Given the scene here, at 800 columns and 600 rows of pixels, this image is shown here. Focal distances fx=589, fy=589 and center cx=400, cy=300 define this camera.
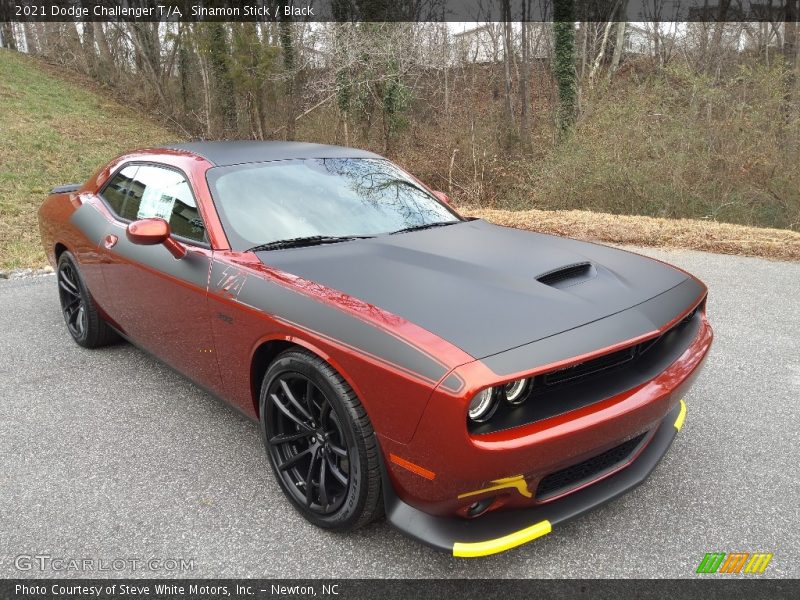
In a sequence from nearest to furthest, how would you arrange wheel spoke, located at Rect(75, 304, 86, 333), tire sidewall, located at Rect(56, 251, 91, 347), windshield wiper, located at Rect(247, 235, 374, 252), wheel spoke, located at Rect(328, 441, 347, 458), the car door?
wheel spoke, located at Rect(328, 441, 347, 458) < windshield wiper, located at Rect(247, 235, 374, 252) < the car door < tire sidewall, located at Rect(56, 251, 91, 347) < wheel spoke, located at Rect(75, 304, 86, 333)

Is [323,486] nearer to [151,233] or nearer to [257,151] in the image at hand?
[151,233]

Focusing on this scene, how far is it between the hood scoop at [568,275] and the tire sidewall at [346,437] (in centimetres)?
95

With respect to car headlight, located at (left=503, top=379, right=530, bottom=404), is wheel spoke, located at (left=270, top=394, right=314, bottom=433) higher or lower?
lower

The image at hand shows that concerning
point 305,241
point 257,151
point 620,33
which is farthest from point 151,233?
point 620,33

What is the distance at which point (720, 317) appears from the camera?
4.93 m

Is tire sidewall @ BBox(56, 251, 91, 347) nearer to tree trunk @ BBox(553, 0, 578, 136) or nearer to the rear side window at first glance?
the rear side window

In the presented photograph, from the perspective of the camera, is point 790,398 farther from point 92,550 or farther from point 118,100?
point 118,100

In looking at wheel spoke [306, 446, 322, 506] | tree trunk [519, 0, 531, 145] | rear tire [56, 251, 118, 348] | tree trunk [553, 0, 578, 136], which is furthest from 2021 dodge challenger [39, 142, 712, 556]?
tree trunk [519, 0, 531, 145]

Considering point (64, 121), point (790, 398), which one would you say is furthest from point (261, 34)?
point (790, 398)

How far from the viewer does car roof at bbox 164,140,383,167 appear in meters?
3.29

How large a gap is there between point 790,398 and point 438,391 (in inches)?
109

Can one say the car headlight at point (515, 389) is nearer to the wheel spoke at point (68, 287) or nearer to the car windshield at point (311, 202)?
the car windshield at point (311, 202)

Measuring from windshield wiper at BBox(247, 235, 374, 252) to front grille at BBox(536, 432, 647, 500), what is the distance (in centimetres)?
145

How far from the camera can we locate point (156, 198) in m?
3.44
